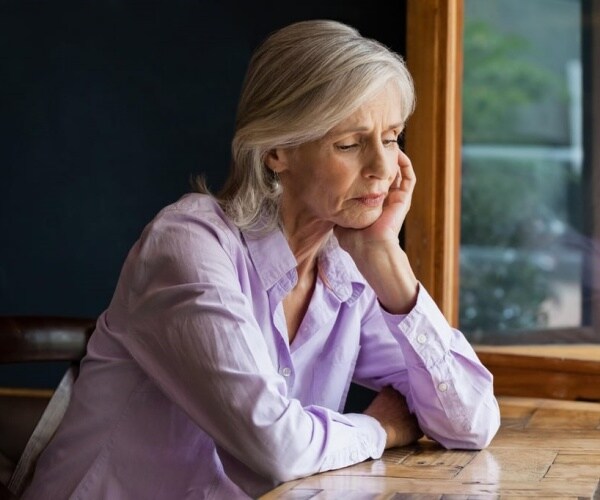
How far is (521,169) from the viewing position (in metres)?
2.69

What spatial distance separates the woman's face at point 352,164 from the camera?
197cm

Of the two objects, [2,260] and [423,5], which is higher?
[423,5]

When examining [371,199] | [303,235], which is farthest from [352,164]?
[303,235]

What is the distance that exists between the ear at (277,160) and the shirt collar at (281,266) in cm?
11

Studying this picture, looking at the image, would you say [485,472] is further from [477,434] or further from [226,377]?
[226,377]

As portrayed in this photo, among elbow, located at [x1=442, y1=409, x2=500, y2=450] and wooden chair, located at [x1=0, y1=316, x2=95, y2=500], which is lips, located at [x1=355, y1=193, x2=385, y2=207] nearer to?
elbow, located at [x1=442, y1=409, x2=500, y2=450]

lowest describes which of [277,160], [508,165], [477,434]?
[477,434]

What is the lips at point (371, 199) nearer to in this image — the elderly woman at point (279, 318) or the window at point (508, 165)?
the elderly woman at point (279, 318)

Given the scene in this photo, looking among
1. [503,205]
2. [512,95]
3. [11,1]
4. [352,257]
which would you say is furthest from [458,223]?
[11,1]

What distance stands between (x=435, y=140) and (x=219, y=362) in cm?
108

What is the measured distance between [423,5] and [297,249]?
30.8 inches

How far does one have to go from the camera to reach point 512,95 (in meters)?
2.66

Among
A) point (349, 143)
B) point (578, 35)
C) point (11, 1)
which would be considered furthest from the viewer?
point (11, 1)

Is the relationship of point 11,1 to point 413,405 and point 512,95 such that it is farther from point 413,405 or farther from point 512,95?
point 413,405
